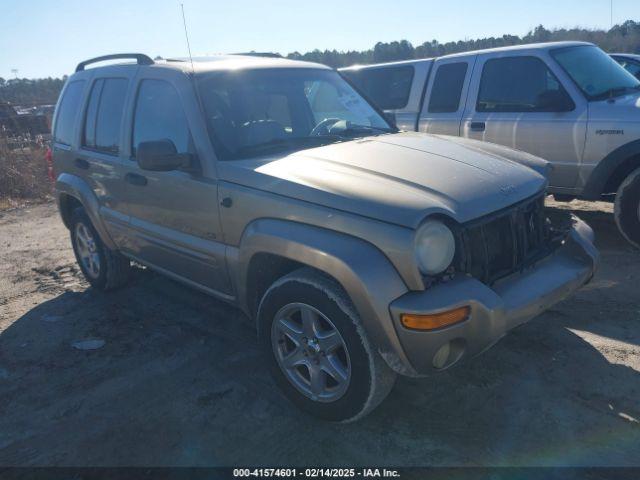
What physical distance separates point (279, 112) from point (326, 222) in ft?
4.55

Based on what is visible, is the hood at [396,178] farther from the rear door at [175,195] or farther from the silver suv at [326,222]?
the rear door at [175,195]

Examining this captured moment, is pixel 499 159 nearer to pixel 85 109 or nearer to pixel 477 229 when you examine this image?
pixel 477 229

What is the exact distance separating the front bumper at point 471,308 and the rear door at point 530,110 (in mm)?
2957

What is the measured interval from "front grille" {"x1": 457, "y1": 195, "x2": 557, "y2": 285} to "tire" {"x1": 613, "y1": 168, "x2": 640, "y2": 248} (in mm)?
2263

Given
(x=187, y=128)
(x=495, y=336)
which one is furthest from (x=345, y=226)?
(x=187, y=128)

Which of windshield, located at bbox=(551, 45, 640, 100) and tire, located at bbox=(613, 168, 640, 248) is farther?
windshield, located at bbox=(551, 45, 640, 100)

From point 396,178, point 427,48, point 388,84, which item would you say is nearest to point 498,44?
point 427,48

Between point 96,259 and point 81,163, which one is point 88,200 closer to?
point 81,163

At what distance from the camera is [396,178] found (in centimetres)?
271

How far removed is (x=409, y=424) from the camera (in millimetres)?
2801

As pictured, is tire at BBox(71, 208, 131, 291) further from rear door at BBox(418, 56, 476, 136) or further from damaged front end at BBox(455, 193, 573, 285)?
rear door at BBox(418, 56, 476, 136)

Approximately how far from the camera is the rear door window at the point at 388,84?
6648mm

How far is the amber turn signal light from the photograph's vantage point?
2309mm

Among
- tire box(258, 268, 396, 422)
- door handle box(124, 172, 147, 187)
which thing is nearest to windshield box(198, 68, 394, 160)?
door handle box(124, 172, 147, 187)
